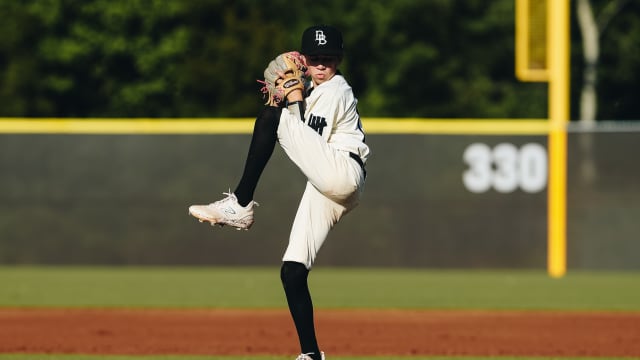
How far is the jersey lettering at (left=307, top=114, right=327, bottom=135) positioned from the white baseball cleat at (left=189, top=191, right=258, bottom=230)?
0.47m

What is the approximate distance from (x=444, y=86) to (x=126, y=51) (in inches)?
302

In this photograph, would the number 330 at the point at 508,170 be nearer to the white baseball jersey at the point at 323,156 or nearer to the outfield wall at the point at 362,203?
the outfield wall at the point at 362,203

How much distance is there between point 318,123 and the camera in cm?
637

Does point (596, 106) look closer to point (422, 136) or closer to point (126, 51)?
point (126, 51)

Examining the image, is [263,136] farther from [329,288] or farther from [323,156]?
[329,288]

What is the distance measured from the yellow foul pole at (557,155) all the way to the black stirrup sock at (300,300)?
895 cm

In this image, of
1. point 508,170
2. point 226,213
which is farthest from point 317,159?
point 508,170

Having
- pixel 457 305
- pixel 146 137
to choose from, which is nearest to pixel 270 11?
pixel 146 137

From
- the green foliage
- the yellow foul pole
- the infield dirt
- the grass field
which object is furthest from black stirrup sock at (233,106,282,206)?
the green foliage

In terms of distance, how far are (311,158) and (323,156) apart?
0.06 m

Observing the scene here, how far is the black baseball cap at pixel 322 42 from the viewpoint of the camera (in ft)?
21.0

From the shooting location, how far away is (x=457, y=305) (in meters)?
12.0

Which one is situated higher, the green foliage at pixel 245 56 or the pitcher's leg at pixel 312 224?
the pitcher's leg at pixel 312 224

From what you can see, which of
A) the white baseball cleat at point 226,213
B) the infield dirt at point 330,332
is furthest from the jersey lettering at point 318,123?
the infield dirt at point 330,332
